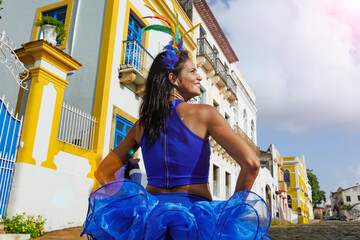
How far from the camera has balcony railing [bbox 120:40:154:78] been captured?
9.64 meters

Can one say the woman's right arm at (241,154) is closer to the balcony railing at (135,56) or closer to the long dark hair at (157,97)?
the long dark hair at (157,97)

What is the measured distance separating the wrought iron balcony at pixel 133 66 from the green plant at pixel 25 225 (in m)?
4.63

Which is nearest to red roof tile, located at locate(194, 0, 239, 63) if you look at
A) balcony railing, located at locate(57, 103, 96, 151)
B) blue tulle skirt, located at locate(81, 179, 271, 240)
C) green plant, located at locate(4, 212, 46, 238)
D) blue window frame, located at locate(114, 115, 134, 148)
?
blue window frame, located at locate(114, 115, 134, 148)

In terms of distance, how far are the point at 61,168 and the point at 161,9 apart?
24.7 feet

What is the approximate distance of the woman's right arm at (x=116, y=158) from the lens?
1.73 meters

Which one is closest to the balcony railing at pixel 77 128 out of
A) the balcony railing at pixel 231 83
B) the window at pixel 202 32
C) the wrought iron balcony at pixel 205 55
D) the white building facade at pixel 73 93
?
the white building facade at pixel 73 93

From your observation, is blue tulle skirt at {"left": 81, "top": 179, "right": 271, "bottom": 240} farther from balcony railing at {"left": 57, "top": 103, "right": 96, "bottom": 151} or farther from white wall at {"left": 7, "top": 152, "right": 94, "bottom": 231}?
balcony railing at {"left": 57, "top": 103, "right": 96, "bottom": 151}

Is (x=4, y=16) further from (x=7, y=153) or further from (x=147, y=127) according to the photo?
(x=147, y=127)

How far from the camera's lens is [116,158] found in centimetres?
175

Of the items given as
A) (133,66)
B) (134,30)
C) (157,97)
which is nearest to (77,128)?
(133,66)

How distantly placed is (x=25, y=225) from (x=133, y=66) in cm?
528

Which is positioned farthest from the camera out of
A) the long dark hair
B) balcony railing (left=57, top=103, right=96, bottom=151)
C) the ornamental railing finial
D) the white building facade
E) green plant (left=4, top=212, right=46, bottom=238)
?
balcony railing (left=57, top=103, right=96, bottom=151)

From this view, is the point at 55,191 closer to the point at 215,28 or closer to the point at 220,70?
the point at 220,70

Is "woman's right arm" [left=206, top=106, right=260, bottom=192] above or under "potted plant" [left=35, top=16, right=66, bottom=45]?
under
